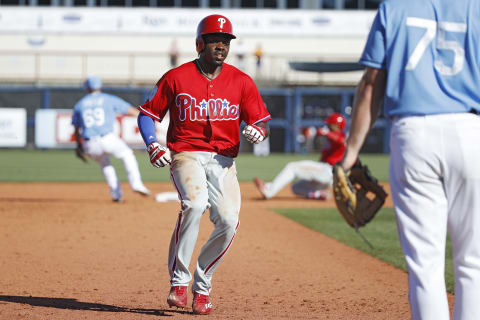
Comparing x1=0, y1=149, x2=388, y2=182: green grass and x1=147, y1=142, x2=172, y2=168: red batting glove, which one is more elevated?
x1=147, y1=142, x2=172, y2=168: red batting glove

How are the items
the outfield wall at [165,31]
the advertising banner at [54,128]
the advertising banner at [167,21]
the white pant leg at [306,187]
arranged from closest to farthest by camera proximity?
the white pant leg at [306,187]
the advertising banner at [54,128]
the outfield wall at [165,31]
the advertising banner at [167,21]

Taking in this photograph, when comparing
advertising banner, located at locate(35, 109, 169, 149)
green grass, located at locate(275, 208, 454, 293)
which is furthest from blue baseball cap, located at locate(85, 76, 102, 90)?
advertising banner, located at locate(35, 109, 169, 149)

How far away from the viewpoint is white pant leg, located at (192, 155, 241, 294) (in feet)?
15.4

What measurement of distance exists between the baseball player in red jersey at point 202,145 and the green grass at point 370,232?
2.10m

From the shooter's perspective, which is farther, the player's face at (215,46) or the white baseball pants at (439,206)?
the player's face at (215,46)

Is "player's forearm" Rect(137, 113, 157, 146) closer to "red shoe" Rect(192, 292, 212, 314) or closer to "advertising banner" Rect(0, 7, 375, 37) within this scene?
"red shoe" Rect(192, 292, 212, 314)

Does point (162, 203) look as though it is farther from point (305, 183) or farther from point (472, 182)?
point (472, 182)

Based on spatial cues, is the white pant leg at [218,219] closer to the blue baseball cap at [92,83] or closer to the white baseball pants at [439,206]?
the white baseball pants at [439,206]

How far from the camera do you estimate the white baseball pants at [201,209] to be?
461 cm

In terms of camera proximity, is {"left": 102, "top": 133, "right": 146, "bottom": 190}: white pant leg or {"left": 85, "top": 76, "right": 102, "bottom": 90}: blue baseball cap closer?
{"left": 102, "top": 133, "right": 146, "bottom": 190}: white pant leg

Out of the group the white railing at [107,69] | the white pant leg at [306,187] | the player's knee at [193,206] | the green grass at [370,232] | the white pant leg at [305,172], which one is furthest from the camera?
the white railing at [107,69]

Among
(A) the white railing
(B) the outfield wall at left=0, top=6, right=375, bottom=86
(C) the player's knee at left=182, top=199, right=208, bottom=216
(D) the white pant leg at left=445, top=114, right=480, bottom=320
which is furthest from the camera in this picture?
(B) the outfield wall at left=0, top=6, right=375, bottom=86

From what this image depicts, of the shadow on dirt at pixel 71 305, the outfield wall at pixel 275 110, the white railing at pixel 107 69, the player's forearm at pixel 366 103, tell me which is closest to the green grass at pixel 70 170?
the outfield wall at pixel 275 110

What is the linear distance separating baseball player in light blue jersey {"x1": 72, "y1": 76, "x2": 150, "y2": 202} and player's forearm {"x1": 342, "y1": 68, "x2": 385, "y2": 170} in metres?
7.84
